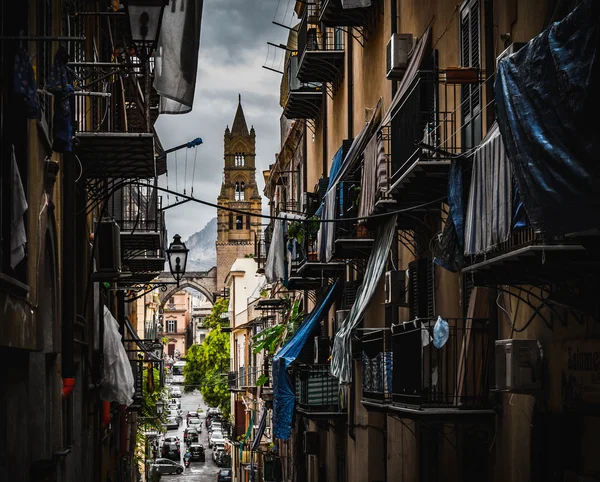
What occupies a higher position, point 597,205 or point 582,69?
point 582,69

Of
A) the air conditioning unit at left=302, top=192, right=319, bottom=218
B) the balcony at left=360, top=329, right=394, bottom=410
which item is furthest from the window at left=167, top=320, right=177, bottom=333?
the balcony at left=360, top=329, right=394, bottom=410

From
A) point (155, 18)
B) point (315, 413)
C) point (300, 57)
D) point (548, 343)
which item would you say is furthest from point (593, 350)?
point (300, 57)

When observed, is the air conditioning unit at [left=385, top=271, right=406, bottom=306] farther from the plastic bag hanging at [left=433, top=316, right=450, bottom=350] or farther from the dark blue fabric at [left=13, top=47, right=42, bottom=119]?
the dark blue fabric at [left=13, top=47, right=42, bottom=119]

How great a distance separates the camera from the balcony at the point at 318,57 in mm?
22234

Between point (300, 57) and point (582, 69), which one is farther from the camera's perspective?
point (300, 57)

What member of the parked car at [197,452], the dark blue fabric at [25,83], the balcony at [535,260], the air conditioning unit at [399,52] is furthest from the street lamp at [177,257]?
the parked car at [197,452]

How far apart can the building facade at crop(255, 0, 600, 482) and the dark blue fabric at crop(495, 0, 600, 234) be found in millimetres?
23

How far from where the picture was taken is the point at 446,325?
461 inches

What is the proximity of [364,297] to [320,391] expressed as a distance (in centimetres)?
531

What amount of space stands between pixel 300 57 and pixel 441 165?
38.2ft

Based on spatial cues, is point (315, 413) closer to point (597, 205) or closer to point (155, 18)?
point (155, 18)

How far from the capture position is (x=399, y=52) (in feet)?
49.5

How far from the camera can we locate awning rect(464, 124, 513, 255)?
8992 millimetres

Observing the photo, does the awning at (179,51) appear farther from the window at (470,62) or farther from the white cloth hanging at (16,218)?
the white cloth hanging at (16,218)
